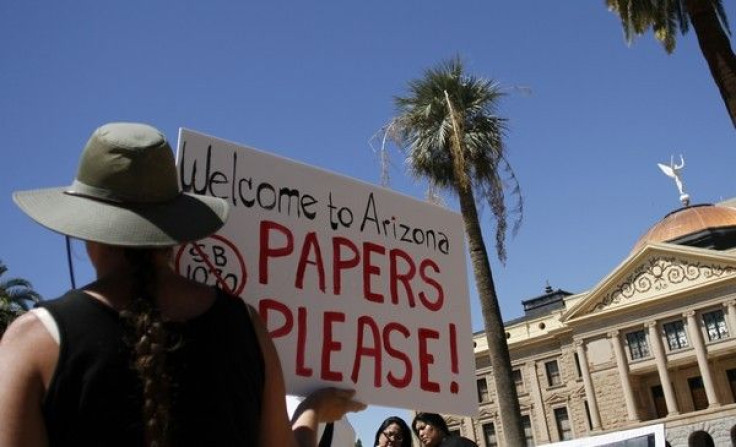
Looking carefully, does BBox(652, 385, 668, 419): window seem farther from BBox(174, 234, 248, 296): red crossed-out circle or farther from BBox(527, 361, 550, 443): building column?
BBox(174, 234, 248, 296): red crossed-out circle

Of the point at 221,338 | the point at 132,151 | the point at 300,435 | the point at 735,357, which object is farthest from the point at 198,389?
the point at 735,357

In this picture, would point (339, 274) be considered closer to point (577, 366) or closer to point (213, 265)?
point (213, 265)

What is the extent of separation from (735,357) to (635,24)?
3652cm

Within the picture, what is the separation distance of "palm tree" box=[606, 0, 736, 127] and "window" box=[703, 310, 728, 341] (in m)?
35.0

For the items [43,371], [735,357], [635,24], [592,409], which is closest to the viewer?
[43,371]

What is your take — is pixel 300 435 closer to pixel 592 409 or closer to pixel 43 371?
pixel 43 371

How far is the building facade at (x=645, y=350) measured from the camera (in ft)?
147

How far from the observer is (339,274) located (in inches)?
97.0

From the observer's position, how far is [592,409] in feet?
160

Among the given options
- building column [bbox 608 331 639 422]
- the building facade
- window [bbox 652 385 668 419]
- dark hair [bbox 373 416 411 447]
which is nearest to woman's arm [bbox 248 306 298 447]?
dark hair [bbox 373 416 411 447]

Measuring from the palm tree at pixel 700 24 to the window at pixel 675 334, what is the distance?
1407 inches

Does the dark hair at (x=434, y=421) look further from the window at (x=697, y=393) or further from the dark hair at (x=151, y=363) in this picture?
the window at (x=697, y=393)

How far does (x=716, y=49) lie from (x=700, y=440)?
3821 centimetres

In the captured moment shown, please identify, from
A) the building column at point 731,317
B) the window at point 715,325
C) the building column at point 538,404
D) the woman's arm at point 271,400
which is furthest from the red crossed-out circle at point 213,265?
the building column at point 538,404
